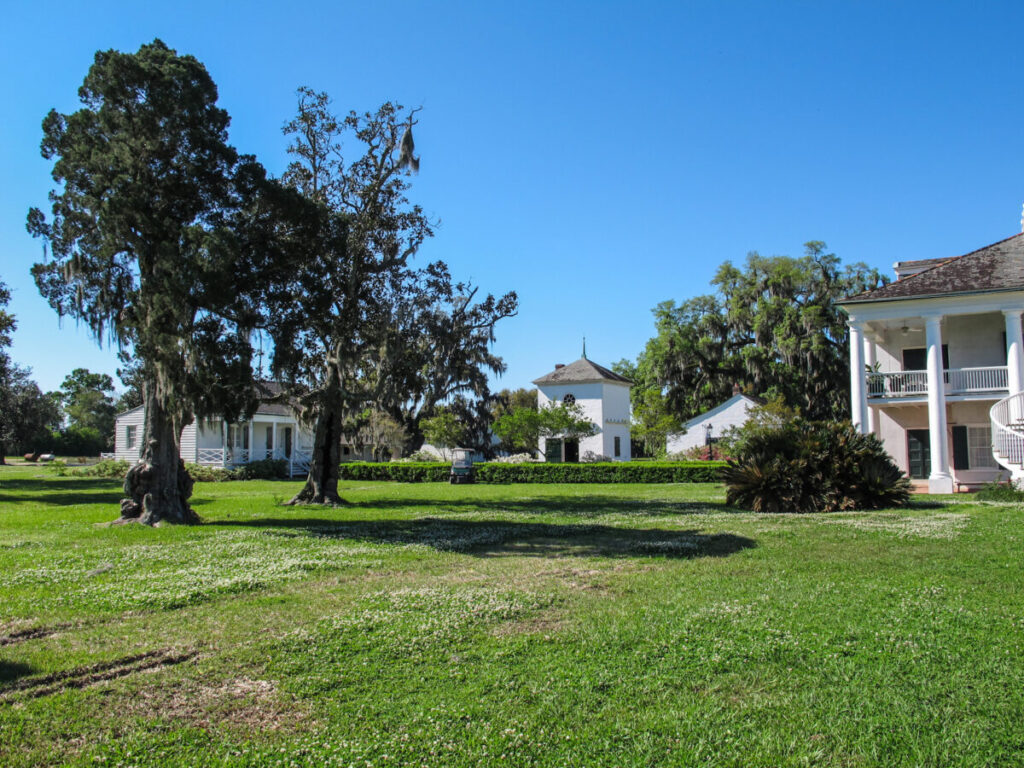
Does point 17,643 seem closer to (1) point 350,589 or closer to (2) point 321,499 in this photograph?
(1) point 350,589

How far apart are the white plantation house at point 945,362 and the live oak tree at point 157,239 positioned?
62.4ft

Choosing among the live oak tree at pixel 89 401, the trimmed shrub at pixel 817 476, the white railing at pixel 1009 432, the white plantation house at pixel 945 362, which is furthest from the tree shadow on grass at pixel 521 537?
the live oak tree at pixel 89 401

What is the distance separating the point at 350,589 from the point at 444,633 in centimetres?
236

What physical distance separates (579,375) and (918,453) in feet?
82.4

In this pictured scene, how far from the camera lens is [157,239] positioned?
542 inches

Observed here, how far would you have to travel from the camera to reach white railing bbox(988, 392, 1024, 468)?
60.0 feet

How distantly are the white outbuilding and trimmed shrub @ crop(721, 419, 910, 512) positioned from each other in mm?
24027

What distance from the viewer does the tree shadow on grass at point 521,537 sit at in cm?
1070

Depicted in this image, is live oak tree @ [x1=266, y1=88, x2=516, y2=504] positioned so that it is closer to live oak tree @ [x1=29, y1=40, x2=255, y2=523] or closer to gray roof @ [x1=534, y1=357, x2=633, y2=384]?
live oak tree @ [x1=29, y1=40, x2=255, y2=523]

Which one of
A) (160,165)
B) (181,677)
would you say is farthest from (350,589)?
(160,165)

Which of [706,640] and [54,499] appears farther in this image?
[54,499]

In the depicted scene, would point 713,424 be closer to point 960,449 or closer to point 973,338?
point 960,449

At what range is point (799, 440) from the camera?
57.9ft

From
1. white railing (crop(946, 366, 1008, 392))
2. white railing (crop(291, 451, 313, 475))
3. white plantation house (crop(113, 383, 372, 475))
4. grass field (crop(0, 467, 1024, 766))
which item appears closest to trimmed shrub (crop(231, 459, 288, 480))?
white plantation house (crop(113, 383, 372, 475))
